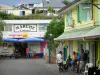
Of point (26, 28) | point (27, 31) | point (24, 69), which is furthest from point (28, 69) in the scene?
point (26, 28)

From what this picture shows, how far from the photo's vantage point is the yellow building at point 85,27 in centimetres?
2503

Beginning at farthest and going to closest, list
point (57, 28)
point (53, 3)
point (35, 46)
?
point (53, 3), point (35, 46), point (57, 28)

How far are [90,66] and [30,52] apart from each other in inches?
1542

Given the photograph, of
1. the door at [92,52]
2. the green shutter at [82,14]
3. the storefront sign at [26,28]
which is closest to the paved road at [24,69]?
the door at [92,52]

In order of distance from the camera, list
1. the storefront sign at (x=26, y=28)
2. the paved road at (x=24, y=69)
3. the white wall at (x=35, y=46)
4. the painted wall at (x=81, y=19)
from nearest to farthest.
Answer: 1. the painted wall at (x=81, y=19)
2. the paved road at (x=24, y=69)
3. the white wall at (x=35, y=46)
4. the storefront sign at (x=26, y=28)

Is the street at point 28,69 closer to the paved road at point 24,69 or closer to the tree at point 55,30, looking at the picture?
the paved road at point 24,69

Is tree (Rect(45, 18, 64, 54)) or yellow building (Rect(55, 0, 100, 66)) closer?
yellow building (Rect(55, 0, 100, 66))

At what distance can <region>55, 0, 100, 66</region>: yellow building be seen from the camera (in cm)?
2503

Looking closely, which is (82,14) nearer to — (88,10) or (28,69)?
(88,10)

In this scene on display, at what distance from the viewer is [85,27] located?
29.2 metres

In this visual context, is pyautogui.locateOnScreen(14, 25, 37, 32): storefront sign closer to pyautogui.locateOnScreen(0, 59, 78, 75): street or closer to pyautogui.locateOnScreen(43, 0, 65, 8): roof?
pyautogui.locateOnScreen(0, 59, 78, 75): street

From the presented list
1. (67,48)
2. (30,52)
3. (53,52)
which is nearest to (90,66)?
(67,48)

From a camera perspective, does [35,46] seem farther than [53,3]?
No

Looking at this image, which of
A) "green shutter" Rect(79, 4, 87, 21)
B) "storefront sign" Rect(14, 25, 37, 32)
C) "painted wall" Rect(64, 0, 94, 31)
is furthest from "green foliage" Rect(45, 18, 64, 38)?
"storefront sign" Rect(14, 25, 37, 32)
